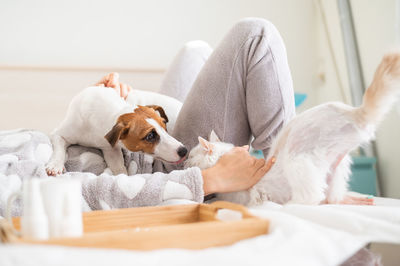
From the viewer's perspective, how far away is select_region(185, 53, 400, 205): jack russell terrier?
0.89 meters

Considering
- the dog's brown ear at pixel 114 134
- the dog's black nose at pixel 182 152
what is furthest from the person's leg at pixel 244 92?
the dog's brown ear at pixel 114 134

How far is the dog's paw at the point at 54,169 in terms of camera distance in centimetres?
116

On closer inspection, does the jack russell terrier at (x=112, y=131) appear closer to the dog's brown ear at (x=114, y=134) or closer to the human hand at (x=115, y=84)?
the dog's brown ear at (x=114, y=134)

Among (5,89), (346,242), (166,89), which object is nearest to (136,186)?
(346,242)

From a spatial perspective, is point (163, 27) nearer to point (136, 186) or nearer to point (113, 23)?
point (113, 23)

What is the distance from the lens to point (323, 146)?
0.98 m

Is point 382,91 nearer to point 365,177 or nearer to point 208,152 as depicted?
point 208,152

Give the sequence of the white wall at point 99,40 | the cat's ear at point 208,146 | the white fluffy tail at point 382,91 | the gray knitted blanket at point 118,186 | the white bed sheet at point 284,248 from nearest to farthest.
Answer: the white bed sheet at point 284,248, the white fluffy tail at point 382,91, the gray knitted blanket at point 118,186, the cat's ear at point 208,146, the white wall at point 99,40

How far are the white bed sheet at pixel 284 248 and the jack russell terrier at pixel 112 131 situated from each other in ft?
1.94

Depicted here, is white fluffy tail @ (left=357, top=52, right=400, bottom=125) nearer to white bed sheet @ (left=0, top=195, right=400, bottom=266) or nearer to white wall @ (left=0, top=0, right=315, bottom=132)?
white bed sheet @ (left=0, top=195, right=400, bottom=266)

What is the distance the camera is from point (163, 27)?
2979 millimetres

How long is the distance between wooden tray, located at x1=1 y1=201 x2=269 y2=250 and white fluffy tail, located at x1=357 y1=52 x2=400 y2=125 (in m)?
0.43

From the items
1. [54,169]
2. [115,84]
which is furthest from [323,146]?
[115,84]

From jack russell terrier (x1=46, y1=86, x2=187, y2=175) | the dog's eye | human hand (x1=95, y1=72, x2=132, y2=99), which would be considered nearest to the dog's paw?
jack russell terrier (x1=46, y1=86, x2=187, y2=175)
